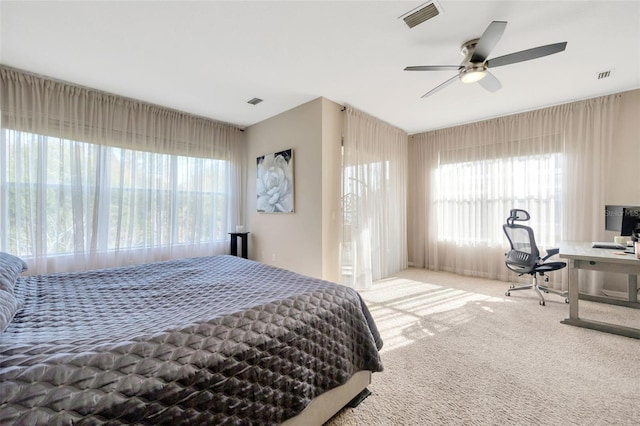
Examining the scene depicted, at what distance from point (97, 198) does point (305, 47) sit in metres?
3.14

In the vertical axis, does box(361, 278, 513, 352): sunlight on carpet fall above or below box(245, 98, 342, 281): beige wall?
below

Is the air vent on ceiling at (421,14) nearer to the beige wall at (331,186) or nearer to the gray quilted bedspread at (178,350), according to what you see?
the beige wall at (331,186)

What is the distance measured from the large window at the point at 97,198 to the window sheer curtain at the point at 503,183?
406 cm

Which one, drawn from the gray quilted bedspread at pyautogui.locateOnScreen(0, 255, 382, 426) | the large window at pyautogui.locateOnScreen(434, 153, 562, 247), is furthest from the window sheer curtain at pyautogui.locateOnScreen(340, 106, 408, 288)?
the gray quilted bedspread at pyautogui.locateOnScreen(0, 255, 382, 426)

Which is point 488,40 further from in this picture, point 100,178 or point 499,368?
point 100,178

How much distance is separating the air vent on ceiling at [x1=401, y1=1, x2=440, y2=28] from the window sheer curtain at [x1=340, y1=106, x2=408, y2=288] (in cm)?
176

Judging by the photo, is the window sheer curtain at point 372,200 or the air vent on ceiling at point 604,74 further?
the window sheer curtain at point 372,200

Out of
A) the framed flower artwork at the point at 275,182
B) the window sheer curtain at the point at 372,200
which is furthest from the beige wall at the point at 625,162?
the framed flower artwork at the point at 275,182

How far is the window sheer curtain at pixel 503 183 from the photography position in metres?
3.60

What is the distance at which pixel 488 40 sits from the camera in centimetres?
196

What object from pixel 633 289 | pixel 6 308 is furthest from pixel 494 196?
pixel 6 308

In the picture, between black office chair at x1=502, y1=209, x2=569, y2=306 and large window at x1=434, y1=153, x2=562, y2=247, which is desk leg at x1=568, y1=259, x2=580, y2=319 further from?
large window at x1=434, y1=153, x2=562, y2=247

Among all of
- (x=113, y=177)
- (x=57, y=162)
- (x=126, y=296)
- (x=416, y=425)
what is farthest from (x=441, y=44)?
(x=57, y=162)

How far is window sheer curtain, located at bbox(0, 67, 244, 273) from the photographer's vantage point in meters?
2.86
